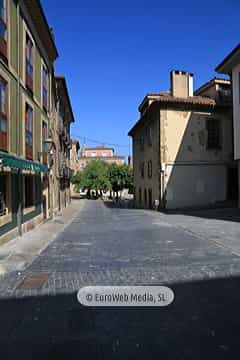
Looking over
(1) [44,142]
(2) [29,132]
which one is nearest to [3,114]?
(2) [29,132]

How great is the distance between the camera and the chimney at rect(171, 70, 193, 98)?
74.8ft

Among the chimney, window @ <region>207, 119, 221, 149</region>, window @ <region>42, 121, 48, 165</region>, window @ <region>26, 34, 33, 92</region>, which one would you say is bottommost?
window @ <region>42, 121, 48, 165</region>

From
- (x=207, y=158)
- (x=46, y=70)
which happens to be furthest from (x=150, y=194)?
(x=46, y=70)

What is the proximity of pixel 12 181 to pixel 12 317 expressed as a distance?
6.51 meters

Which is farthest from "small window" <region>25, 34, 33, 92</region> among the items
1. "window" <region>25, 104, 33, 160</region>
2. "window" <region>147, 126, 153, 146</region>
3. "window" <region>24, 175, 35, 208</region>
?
"window" <region>147, 126, 153, 146</region>

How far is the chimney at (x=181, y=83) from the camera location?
898 inches

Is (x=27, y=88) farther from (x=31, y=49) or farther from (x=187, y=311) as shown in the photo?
(x=187, y=311)

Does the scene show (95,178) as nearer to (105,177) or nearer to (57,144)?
(105,177)

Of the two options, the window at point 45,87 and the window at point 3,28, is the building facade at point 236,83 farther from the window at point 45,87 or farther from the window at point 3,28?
the window at point 3,28

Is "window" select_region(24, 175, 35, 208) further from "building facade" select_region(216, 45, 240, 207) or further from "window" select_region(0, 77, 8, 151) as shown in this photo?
"building facade" select_region(216, 45, 240, 207)

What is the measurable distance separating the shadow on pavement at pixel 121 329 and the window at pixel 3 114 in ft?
19.2

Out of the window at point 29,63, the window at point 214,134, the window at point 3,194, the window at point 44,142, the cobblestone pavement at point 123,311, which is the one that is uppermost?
the window at point 29,63

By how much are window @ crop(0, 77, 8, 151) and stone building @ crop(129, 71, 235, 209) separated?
13.6 meters
